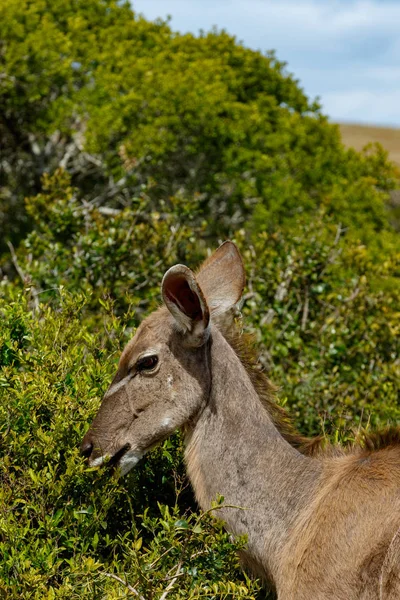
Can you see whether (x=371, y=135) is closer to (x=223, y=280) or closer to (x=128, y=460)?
(x=223, y=280)

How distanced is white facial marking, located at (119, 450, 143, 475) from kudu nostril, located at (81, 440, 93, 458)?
198 millimetres

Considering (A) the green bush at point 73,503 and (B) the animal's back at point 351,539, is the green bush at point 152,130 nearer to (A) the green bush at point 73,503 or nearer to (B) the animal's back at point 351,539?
(A) the green bush at point 73,503

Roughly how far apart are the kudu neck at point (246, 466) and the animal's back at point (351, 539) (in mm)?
134

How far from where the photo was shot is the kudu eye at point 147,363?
541cm

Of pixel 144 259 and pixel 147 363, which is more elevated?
pixel 144 259

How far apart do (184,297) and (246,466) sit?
3.52ft

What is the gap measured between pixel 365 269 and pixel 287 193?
9.31 metres

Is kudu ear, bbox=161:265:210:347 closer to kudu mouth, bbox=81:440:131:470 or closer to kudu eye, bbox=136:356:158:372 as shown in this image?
kudu eye, bbox=136:356:158:372

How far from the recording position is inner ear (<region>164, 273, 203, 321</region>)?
5176mm

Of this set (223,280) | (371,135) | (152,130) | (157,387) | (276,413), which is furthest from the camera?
(371,135)

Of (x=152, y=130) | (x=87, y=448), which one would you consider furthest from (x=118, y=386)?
(x=152, y=130)

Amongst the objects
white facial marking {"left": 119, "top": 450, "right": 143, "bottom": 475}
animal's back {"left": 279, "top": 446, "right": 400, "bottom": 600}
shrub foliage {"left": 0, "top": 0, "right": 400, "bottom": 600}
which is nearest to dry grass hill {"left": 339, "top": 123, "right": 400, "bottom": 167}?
shrub foliage {"left": 0, "top": 0, "right": 400, "bottom": 600}

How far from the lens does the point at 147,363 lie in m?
5.42

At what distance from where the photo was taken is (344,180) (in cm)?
2058
